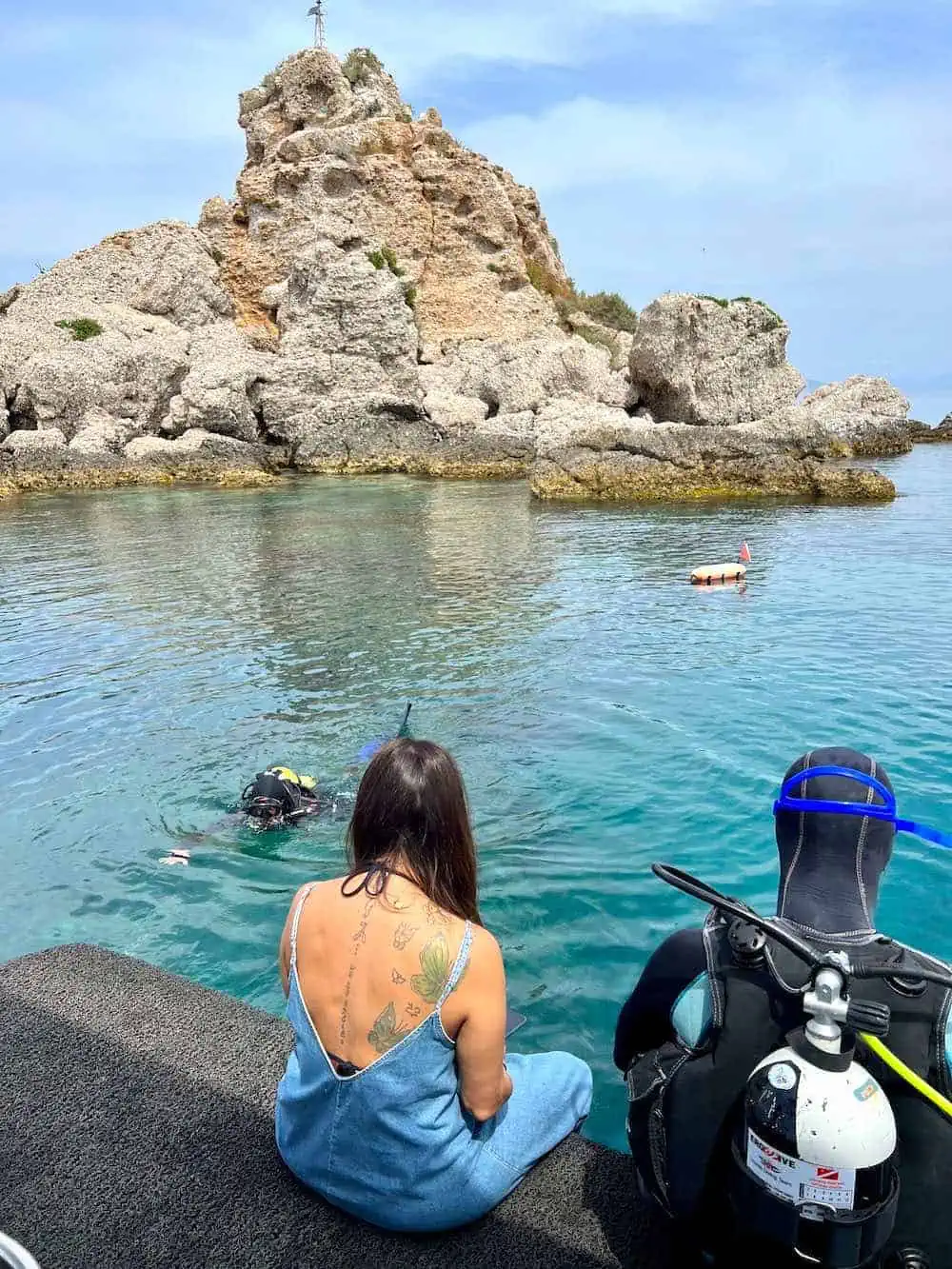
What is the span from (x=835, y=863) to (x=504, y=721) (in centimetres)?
605

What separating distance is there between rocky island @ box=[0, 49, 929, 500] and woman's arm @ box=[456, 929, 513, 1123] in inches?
925

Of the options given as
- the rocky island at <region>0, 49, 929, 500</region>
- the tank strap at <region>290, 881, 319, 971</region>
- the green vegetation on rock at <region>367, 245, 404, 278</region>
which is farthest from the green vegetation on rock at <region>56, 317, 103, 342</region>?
the tank strap at <region>290, 881, 319, 971</region>

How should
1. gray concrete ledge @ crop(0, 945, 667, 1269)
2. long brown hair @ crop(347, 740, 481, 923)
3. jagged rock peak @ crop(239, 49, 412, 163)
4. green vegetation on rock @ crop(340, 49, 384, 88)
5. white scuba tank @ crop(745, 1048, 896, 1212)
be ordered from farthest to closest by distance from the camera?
green vegetation on rock @ crop(340, 49, 384, 88)
jagged rock peak @ crop(239, 49, 412, 163)
gray concrete ledge @ crop(0, 945, 667, 1269)
long brown hair @ crop(347, 740, 481, 923)
white scuba tank @ crop(745, 1048, 896, 1212)

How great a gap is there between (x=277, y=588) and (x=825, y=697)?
29.2ft

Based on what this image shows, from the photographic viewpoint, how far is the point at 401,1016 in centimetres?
231

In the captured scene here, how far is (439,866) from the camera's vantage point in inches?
97.7

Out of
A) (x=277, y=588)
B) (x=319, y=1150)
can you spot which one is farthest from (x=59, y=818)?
(x=277, y=588)

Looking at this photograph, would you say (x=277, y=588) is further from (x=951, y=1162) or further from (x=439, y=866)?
(x=951, y=1162)

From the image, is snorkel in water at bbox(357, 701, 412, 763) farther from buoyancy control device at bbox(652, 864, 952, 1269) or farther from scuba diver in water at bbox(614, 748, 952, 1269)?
buoyancy control device at bbox(652, 864, 952, 1269)

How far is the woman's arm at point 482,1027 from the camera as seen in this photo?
92.9 inches

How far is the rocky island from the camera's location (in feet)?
86.3

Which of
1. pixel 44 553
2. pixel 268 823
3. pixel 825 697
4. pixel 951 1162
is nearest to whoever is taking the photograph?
pixel 951 1162

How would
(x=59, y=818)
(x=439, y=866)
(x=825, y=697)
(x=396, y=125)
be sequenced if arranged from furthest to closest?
1. (x=396, y=125)
2. (x=825, y=697)
3. (x=59, y=818)
4. (x=439, y=866)

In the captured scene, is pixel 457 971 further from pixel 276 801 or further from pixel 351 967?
pixel 276 801
